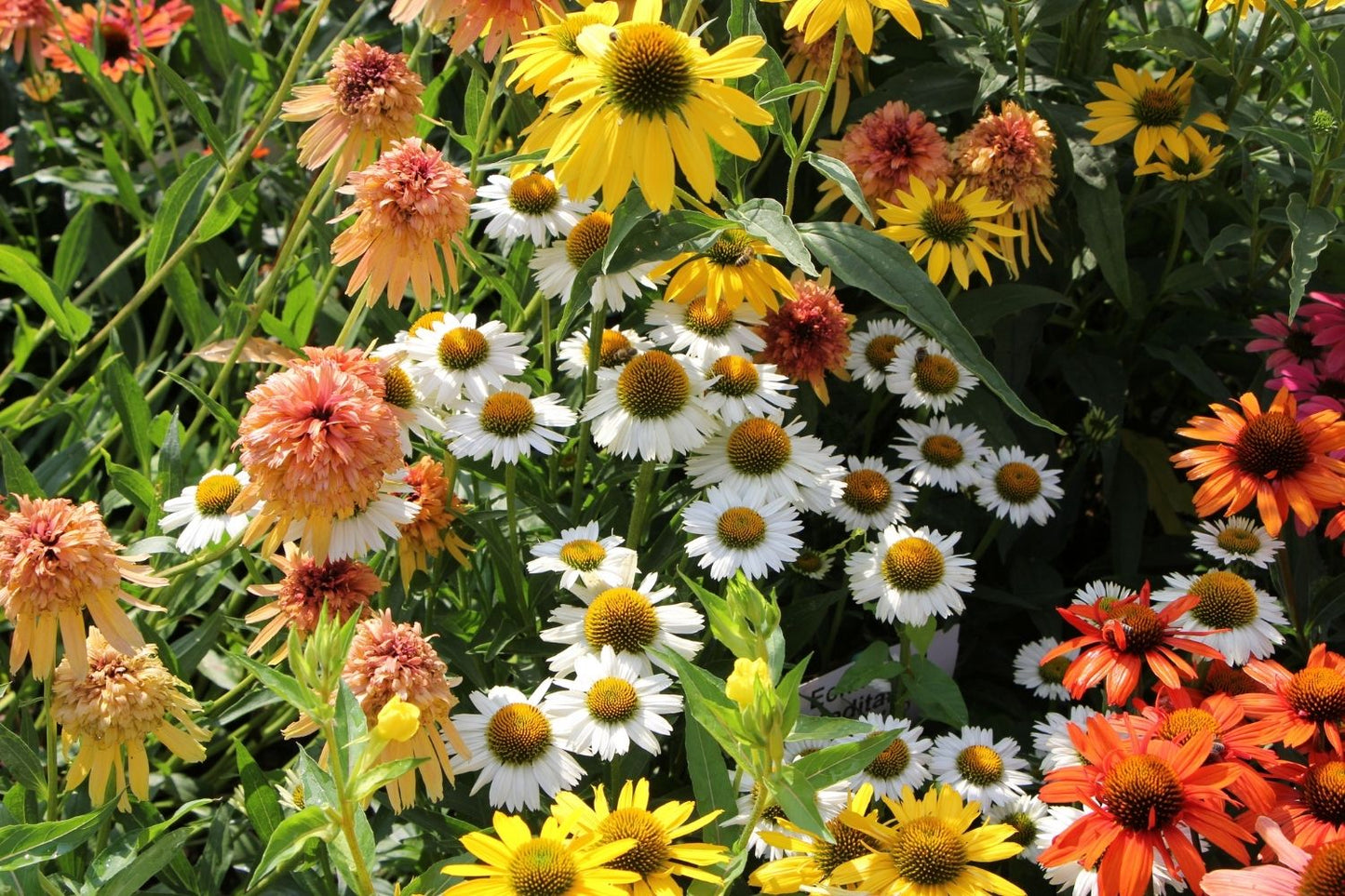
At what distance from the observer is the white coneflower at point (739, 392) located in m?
1.20

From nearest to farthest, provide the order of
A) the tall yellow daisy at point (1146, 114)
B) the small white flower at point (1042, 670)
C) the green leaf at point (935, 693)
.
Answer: the green leaf at point (935, 693) < the small white flower at point (1042, 670) < the tall yellow daisy at point (1146, 114)

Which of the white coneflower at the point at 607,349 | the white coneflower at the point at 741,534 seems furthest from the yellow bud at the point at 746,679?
the white coneflower at the point at 607,349

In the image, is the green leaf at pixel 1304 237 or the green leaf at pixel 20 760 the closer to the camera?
the green leaf at pixel 20 760

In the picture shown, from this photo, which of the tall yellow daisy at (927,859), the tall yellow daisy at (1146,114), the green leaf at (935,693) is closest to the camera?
the tall yellow daisy at (927,859)

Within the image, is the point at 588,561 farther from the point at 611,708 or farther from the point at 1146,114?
the point at 1146,114

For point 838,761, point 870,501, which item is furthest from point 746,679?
point 870,501

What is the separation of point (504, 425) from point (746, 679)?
0.49 meters

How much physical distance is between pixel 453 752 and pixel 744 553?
Result: 0.30 m

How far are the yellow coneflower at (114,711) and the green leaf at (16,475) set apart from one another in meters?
0.18

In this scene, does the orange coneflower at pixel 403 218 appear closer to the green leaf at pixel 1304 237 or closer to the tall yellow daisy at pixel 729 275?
the tall yellow daisy at pixel 729 275

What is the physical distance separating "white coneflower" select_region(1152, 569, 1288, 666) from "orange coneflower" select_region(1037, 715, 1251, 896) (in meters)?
0.25

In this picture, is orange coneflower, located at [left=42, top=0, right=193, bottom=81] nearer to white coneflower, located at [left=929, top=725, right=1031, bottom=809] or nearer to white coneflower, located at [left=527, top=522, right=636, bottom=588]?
white coneflower, located at [left=527, top=522, right=636, bottom=588]

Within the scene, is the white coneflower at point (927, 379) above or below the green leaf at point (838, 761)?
above

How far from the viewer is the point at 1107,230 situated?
145 centimetres
